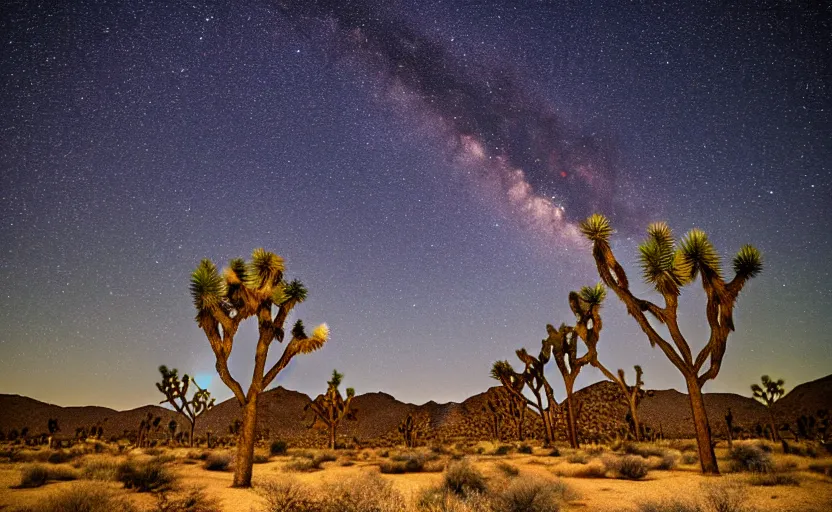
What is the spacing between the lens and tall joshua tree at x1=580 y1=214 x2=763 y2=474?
13.0 meters

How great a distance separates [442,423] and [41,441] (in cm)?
5003

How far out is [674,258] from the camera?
45.2ft

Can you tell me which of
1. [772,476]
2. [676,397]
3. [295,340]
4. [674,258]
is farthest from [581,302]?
[676,397]

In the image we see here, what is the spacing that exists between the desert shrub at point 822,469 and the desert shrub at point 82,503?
56.3 feet

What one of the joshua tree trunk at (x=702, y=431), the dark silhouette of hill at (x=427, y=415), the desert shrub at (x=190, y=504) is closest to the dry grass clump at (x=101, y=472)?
the desert shrub at (x=190, y=504)

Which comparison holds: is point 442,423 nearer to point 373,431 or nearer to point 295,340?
point 373,431

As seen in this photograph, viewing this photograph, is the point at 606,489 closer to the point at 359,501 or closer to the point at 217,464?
the point at 359,501

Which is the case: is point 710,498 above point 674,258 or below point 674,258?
below

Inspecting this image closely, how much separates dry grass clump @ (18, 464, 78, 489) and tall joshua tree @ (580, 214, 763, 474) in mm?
17859

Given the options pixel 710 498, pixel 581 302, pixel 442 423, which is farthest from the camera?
pixel 442 423

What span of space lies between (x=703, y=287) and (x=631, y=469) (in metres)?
6.03

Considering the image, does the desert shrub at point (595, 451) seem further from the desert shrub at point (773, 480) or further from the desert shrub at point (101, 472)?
the desert shrub at point (101, 472)

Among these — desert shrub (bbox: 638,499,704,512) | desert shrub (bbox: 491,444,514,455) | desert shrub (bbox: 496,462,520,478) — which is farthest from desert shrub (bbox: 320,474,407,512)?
desert shrub (bbox: 491,444,514,455)

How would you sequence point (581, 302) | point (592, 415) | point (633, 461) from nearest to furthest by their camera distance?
point (633, 461), point (581, 302), point (592, 415)
